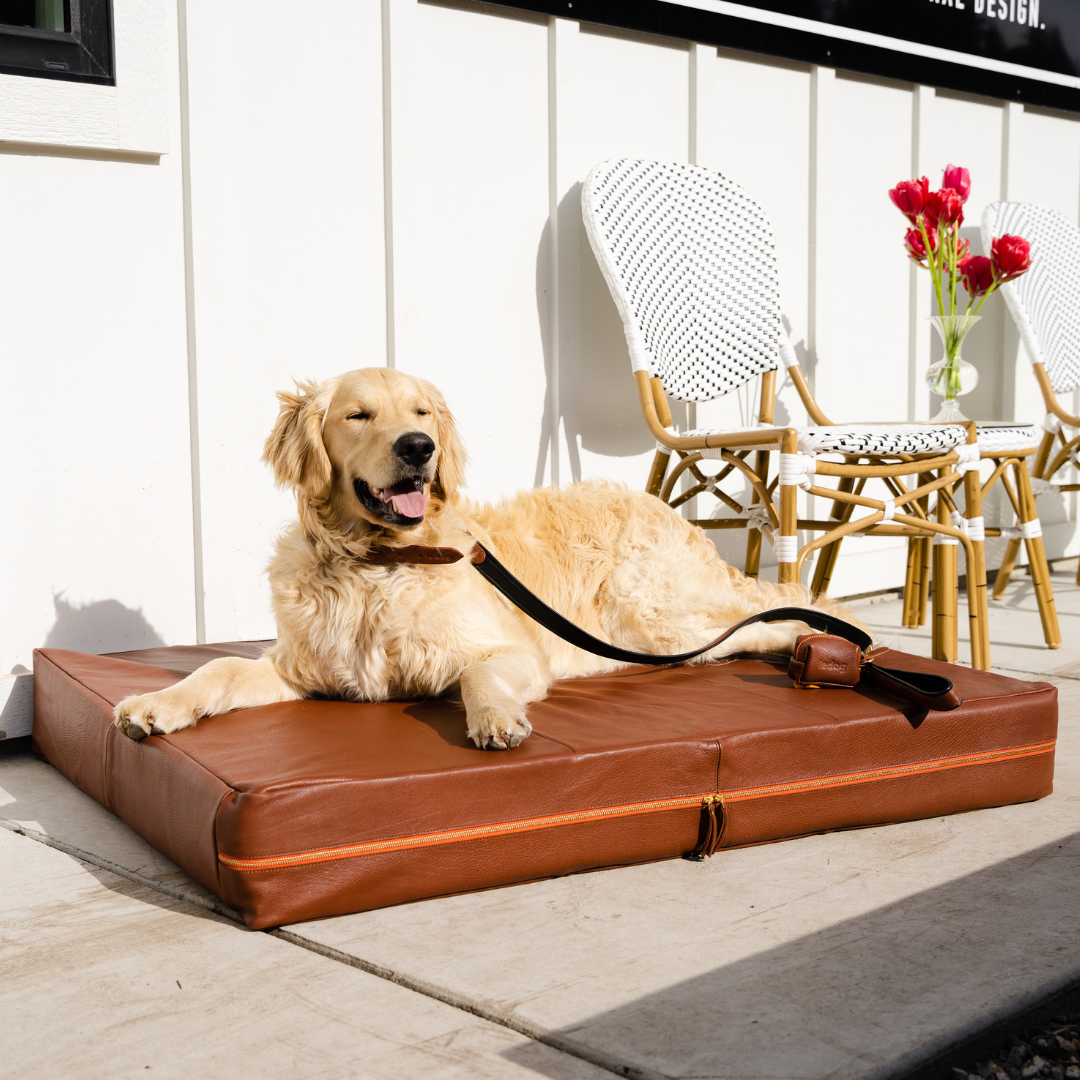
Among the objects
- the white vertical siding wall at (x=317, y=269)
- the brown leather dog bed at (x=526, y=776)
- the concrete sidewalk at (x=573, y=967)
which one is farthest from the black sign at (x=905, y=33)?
the concrete sidewalk at (x=573, y=967)

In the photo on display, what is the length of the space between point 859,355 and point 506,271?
6.15ft

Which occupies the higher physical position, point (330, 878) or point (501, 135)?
point (501, 135)

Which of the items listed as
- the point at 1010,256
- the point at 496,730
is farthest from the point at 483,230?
the point at 496,730

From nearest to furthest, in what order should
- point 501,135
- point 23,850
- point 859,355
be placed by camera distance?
point 23,850
point 501,135
point 859,355

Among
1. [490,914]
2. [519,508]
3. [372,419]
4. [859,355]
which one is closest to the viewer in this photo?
[490,914]

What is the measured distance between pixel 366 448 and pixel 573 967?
1136 mm

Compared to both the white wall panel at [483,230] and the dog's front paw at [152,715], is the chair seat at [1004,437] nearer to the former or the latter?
the white wall panel at [483,230]

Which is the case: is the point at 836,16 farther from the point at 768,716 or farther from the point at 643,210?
the point at 768,716

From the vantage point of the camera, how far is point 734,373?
4.07 meters

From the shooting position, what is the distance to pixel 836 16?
4746 millimetres

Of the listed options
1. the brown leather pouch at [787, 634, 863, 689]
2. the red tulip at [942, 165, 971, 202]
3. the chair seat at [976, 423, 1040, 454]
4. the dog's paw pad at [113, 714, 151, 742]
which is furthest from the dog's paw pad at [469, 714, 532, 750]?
the red tulip at [942, 165, 971, 202]

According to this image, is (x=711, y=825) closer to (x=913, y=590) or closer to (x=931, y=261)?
(x=913, y=590)

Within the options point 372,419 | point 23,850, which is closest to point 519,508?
point 372,419

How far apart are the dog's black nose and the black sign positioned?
83.4 inches
